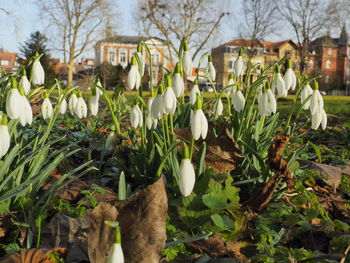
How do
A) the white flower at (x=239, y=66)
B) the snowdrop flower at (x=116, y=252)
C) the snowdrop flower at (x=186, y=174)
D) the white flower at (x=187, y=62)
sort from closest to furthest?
the snowdrop flower at (x=116, y=252) → the snowdrop flower at (x=186, y=174) → the white flower at (x=187, y=62) → the white flower at (x=239, y=66)

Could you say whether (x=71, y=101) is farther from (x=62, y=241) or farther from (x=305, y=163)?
(x=305, y=163)

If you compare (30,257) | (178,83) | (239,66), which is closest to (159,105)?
(178,83)

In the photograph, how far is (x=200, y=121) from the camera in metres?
1.44

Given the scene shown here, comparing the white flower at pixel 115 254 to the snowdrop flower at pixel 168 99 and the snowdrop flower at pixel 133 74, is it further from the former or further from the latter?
the snowdrop flower at pixel 133 74

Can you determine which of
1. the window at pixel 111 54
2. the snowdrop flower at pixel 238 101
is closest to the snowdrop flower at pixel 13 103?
the snowdrop flower at pixel 238 101

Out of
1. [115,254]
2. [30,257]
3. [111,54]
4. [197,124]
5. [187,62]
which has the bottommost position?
[30,257]

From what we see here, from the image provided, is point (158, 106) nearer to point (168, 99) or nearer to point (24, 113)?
point (168, 99)

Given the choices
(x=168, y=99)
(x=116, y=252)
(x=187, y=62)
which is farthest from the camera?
(x=187, y=62)

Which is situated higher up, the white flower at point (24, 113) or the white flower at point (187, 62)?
the white flower at point (187, 62)

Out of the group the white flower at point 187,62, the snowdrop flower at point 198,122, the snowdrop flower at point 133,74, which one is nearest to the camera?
the snowdrop flower at point 198,122

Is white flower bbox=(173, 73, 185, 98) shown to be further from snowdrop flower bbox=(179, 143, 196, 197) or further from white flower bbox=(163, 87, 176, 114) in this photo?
snowdrop flower bbox=(179, 143, 196, 197)

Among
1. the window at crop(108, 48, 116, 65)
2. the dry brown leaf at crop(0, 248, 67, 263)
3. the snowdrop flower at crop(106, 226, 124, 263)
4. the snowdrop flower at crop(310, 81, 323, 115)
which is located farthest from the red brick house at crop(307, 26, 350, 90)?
the snowdrop flower at crop(106, 226, 124, 263)

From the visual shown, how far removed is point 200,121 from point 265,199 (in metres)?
0.53

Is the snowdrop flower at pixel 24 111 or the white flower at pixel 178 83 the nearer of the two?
the snowdrop flower at pixel 24 111
